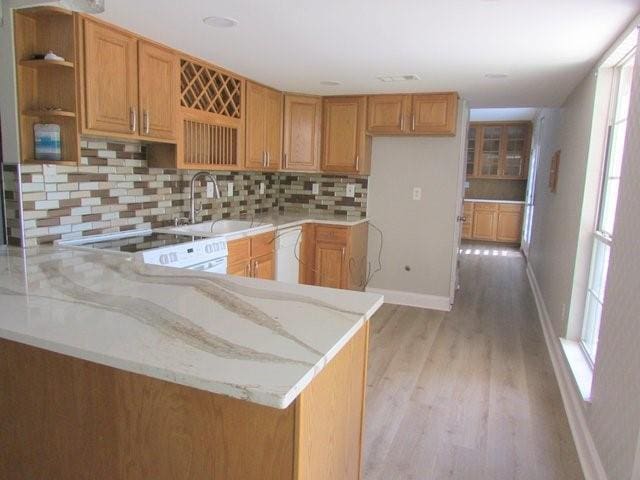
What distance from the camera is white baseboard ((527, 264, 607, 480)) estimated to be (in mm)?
1933

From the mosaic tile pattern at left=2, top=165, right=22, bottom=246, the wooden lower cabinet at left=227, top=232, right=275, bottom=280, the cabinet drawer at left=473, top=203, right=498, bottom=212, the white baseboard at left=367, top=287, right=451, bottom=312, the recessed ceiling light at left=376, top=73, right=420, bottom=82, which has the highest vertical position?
the recessed ceiling light at left=376, top=73, right=420, bottom=82

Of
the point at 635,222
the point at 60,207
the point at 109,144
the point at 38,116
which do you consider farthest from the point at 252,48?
the point at 635,222

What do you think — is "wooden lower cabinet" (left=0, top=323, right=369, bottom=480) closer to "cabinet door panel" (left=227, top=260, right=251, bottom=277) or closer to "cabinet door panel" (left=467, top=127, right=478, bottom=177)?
"cabinet door panel" (left=227, top=260, right=251, bottom=277)

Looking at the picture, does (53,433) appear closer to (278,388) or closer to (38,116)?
(278,388)

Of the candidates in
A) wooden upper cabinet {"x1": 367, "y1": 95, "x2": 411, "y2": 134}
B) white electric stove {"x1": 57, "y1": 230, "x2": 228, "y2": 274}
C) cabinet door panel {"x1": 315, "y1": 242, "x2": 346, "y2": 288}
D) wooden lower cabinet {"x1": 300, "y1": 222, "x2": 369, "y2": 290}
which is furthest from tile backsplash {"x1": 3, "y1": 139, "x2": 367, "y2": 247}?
wooden upper cabinet {"x1": 367, "y1": 95, "x2": 411, "y2": 134}

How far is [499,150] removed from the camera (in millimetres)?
8453

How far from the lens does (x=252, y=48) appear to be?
2.79 meters

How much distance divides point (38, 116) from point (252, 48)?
127 cm

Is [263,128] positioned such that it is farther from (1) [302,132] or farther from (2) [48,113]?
(2) [48,113]

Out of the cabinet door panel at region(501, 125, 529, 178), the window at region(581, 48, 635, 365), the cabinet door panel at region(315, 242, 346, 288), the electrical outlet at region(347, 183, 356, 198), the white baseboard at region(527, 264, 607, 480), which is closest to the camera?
the white baseboard at region(527, 264, 607, 480)

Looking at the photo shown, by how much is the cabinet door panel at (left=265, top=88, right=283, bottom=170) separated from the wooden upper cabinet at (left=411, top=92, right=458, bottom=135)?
1.25m

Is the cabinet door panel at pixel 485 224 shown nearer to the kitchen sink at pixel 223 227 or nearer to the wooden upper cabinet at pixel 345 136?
the wooden upper cabinet at pixel 345 136

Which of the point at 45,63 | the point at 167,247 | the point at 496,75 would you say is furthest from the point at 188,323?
the point at 496,75

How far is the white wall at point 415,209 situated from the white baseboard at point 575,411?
3.87 feet
